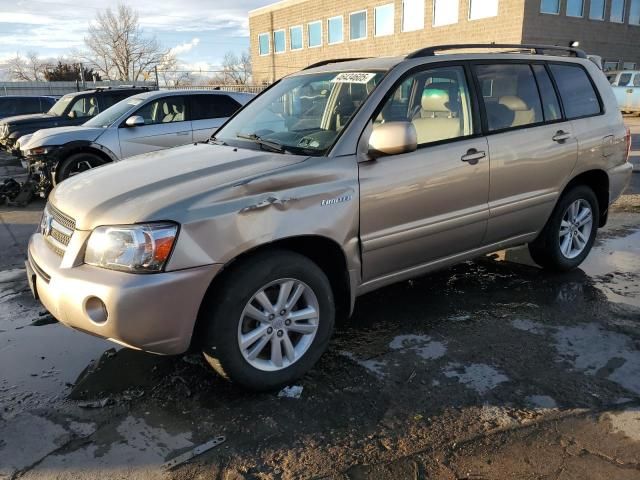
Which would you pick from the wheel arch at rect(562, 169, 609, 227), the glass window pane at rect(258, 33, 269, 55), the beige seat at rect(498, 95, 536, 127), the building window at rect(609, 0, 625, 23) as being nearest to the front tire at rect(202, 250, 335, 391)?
the beige seat at rect(498, 95, 536, 127)

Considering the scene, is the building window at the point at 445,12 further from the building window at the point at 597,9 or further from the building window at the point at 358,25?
the building window at the point at 597,9

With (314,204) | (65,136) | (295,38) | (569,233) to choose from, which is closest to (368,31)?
(295,38)

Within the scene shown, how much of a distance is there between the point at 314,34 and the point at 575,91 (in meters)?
36.4

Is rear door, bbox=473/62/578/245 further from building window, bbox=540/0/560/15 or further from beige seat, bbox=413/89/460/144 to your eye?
building window, bbox=540/0/560/15

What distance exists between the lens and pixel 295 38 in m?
40.2

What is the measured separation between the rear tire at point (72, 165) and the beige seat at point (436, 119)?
6.25 metres

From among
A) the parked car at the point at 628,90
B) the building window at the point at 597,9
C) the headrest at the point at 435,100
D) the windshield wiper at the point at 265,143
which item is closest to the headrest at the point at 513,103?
the headrest at the point at 435,100

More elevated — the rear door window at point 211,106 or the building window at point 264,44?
the building window at point 264,44

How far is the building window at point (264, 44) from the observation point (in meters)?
43.0

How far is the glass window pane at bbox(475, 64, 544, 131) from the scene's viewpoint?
4.05 m

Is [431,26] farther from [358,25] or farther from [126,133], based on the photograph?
[126,133]

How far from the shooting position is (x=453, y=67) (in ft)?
12.8

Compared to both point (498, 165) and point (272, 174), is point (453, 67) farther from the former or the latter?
point (272, 174)

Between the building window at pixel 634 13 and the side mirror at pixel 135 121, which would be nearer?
the side mirror at pixel 135 121
